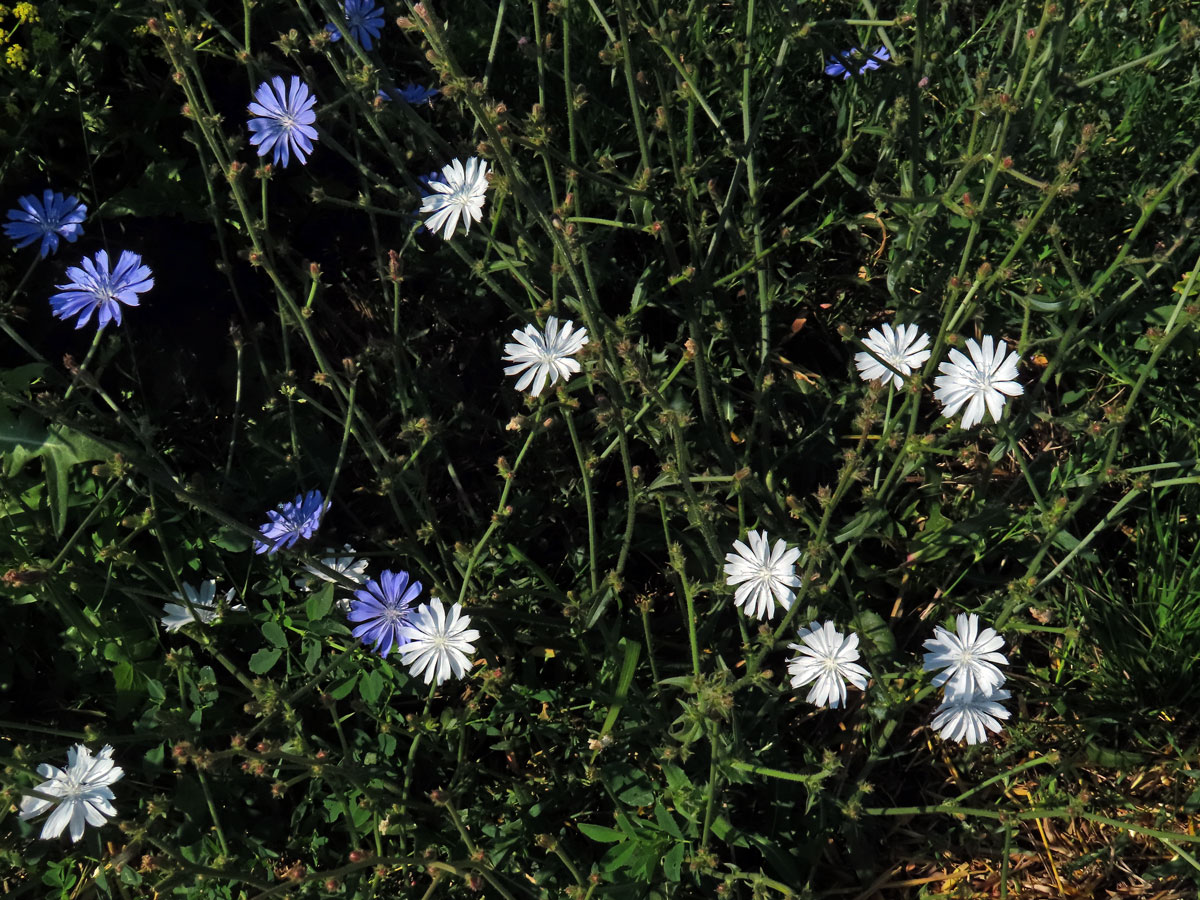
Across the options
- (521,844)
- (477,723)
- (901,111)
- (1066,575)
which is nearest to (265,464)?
(477,723)

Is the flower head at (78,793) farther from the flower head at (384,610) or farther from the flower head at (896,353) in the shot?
the flower head at (896,353)

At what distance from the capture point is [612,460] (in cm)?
312

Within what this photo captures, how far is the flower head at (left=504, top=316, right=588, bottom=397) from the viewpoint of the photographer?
2127mm

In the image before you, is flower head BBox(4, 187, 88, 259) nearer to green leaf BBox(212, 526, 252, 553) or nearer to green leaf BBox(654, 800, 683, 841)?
green leaf BBox(212, 526, 252, 553)

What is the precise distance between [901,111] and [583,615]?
150cm

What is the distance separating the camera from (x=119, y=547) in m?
2.25

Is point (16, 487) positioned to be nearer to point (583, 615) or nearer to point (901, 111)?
point (583, 615)

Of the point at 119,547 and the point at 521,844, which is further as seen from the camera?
the point at 521,844

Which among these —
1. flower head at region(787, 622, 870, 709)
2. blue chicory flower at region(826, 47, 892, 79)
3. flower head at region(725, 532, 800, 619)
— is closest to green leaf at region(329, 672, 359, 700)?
flower head at region(725, 532, 800, 619)

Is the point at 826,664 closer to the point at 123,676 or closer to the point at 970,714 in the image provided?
the point at 970,714

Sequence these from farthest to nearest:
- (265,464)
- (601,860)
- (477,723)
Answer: (265,464) → (477,723) → (601,860)

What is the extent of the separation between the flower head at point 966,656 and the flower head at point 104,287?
6.64ft

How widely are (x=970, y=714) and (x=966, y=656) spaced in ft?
0.44

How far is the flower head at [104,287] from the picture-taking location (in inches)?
94.7
